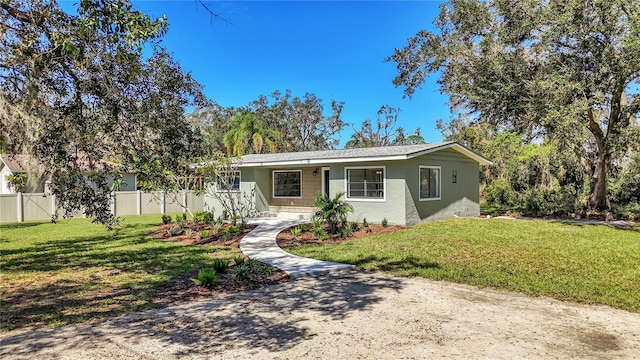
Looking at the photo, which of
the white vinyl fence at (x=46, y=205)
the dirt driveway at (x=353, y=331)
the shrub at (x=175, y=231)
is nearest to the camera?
the dirt driveway at (x=353, y=331)

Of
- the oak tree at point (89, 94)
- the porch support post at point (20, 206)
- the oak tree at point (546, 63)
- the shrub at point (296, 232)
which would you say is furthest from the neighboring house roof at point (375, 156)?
the porch support post at point (20, 206)

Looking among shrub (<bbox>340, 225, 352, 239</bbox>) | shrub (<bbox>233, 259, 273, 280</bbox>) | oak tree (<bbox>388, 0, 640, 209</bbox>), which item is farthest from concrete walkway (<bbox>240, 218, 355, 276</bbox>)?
oak tree (<bbox>388, 0, 640, 209</bbox>)

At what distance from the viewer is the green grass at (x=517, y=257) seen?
20.5 feet

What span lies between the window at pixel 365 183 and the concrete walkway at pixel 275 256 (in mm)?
2921

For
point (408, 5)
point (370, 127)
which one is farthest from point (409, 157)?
point (370, 127)

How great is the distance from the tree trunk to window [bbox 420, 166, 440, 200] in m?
6.80

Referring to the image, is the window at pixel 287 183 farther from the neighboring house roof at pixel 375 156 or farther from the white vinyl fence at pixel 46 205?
the white vinyl fence at pixel 46 205

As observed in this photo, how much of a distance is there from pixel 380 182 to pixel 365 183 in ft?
1.98

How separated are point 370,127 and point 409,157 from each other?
19.9m

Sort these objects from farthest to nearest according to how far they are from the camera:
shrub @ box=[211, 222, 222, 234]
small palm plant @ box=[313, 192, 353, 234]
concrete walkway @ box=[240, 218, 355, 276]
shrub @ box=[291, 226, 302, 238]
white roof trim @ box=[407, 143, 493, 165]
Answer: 1. white roof trim @ box=[407, 143, 493, 165]
2. shrub @ box=[211, 222, 222, 234]
3. small palm plant @ box=[313, 192, 353, 234]
4. shrub @ box=[291, 226, 302, 238]
5. concrete walkway @ box=[240, 218, 355, 276]

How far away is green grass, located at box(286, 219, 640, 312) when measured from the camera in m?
6.24

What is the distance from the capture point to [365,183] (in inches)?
546

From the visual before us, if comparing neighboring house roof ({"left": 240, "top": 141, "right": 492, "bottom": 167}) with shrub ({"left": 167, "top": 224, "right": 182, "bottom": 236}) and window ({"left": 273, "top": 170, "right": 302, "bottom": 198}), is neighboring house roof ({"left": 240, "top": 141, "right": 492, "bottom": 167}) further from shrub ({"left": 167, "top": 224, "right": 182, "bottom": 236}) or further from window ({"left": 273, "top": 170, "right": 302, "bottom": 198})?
shrub ({"left": 167, "top": 224, "right": 182, "bottom": 236})

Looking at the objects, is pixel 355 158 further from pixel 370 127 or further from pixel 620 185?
pixel 370 127
